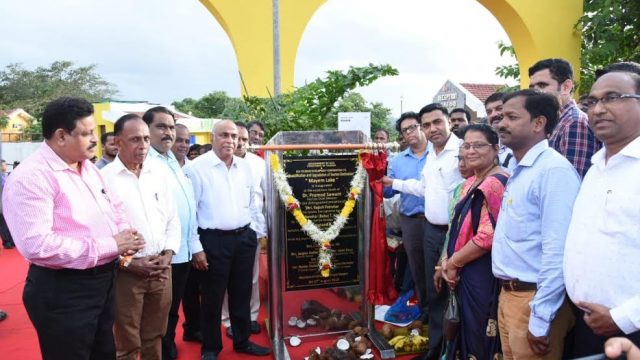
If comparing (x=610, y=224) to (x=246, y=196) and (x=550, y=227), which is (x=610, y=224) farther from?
(x=246, y=196)

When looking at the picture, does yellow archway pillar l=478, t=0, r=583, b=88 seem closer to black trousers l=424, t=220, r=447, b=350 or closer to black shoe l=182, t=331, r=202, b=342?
black trousers l=424, t=220, r=447, b=350

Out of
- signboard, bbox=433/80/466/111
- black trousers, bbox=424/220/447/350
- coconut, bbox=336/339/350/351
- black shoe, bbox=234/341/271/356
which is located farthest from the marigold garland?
signboard, bbox=433/80/466/111

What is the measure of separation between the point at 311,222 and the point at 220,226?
2.39 feet

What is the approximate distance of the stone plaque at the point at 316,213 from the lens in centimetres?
376

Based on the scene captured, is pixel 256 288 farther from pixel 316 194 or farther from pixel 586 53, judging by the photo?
pixel 586 53

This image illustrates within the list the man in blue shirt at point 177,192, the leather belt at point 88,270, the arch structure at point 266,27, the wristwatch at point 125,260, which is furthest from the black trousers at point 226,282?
the arch structure at point 266,27

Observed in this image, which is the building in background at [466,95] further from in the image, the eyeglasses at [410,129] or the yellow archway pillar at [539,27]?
the eyeglasses at [410,129]

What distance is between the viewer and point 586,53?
26.7 feet

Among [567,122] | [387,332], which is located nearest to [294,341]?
[387,332]

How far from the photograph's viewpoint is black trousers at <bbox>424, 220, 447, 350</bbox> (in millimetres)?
3695

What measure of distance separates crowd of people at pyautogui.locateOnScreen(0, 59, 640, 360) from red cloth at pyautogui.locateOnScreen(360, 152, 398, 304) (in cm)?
46

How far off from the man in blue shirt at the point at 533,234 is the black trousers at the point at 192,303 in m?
2.72

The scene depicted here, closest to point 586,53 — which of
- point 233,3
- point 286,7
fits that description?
point 286,7

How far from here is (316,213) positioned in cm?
380
